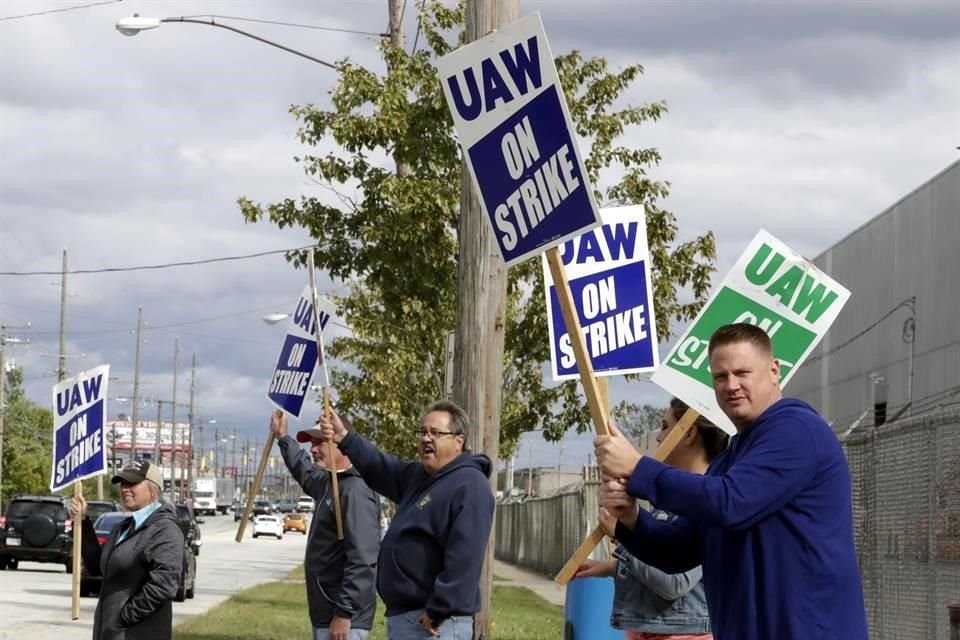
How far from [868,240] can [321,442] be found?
28.9 meters

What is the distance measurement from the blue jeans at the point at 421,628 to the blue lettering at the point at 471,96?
7.74 feet

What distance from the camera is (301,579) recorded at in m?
39.2

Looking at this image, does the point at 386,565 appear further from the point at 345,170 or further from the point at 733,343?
the point at 345,170

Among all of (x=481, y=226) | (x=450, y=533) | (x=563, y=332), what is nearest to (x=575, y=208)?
(x=450, y=533)

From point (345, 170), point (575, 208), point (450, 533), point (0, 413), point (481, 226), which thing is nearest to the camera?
point (575, 208)

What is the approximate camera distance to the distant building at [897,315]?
30.0m

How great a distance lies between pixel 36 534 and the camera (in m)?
38.7

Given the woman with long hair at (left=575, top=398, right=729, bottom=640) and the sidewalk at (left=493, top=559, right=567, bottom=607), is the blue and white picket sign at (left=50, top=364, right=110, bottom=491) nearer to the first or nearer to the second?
the woman with long hair at (left=575, top=398, right=729, bottom=640)

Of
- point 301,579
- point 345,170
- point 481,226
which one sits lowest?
point 301,579

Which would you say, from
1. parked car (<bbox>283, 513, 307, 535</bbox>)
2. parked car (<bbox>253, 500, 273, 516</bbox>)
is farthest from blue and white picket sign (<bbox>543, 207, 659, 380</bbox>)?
parked car (<bbox>283, 513, 307, 535</bbox>)

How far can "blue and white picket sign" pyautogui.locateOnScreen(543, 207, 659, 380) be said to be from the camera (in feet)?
29.9

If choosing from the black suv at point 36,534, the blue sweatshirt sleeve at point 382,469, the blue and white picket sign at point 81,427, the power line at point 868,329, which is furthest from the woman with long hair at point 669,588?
the black suv at point 36,534

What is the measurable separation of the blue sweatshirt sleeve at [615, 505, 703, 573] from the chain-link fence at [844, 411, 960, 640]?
5059 mm

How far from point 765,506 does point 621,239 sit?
5038 mm
